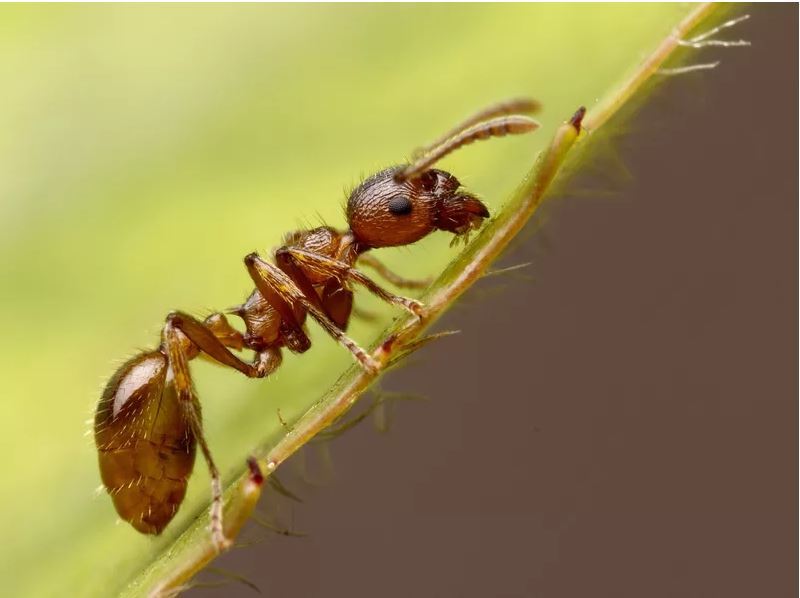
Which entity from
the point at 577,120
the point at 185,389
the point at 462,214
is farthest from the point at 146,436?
the point at 577,120

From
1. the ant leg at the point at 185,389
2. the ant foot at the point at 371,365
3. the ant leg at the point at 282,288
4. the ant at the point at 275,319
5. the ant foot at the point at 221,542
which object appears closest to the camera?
the ant foot at the point at 221,542

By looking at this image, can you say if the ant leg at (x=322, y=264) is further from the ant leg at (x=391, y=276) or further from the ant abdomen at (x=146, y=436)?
the ant abdomen at (x=146, y=436)

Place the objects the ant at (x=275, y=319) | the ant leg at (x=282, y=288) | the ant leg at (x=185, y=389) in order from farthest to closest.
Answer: the ant leg at (x=282, y=288) → the ant at (x=275, y=319) → the ant leg at (x=185, y=389)

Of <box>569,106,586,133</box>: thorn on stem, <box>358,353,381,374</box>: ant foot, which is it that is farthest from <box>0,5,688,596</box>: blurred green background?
<box>569,106,586,133</box>: thorn on stem

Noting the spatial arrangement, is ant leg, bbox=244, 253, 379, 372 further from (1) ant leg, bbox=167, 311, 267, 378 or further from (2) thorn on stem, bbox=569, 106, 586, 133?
(2) thorn on stem, bbox=569, 106, 586, 133

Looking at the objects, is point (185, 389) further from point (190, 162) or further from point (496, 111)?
point (496, 111)

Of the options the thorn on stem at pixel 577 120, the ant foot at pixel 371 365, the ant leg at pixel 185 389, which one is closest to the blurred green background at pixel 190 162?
the ant leg at pixel 185 389

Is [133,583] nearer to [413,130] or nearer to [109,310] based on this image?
[109,310]
